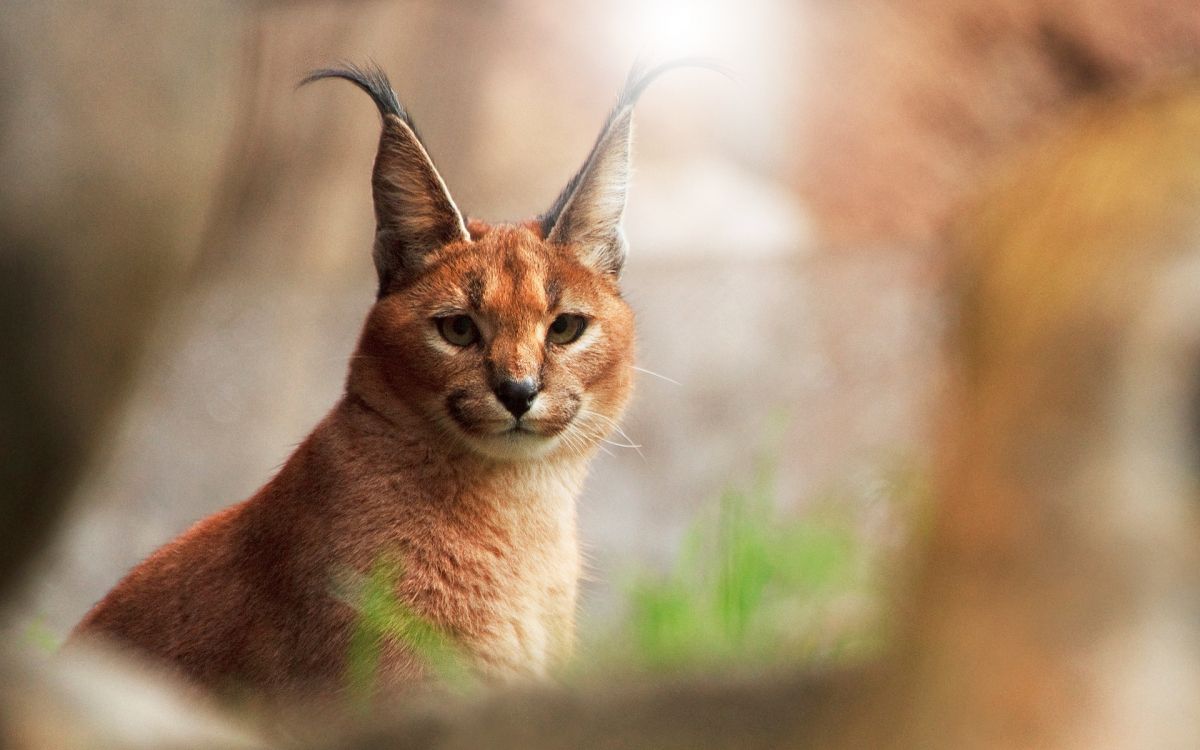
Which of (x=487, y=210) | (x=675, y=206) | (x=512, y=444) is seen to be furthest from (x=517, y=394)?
(x=675, y=206)

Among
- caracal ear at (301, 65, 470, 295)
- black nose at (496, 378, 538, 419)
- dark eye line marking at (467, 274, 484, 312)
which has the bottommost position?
black nose at (496, 378, 538, 419)

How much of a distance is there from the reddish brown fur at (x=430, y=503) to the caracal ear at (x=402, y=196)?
4cm

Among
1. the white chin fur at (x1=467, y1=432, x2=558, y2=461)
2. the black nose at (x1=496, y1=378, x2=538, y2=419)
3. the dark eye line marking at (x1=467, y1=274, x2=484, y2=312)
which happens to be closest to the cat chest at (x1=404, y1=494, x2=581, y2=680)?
the white chin fur at (x1=467, y1=432, x2=558, y2=461)

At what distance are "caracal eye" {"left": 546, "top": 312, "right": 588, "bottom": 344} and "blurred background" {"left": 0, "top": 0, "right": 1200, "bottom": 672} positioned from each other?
9.41 ft

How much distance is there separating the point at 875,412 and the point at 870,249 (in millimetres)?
828

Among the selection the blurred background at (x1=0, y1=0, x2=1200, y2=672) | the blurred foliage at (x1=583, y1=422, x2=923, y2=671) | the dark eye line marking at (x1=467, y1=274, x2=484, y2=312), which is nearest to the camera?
the blurred foliage at (x1=583, y1=422, x2=923, y2=671)

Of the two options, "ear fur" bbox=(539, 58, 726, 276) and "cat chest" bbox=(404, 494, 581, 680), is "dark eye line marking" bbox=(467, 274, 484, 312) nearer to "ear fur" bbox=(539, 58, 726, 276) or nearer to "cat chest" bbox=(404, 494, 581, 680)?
"ear fur" bbox=(539, 58, 726, 276)

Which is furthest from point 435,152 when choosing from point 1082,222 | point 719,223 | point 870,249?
point 1082,222

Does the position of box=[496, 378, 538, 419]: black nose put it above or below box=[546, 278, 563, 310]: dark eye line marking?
below

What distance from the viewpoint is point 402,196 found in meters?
3.33

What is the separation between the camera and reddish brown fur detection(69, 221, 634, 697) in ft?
10.8

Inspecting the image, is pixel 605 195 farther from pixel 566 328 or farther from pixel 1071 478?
pixel 1071 478

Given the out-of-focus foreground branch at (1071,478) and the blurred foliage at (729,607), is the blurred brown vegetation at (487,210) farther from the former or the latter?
the out-of-focus foreground branch at (1071,478)

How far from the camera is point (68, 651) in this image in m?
3.31
